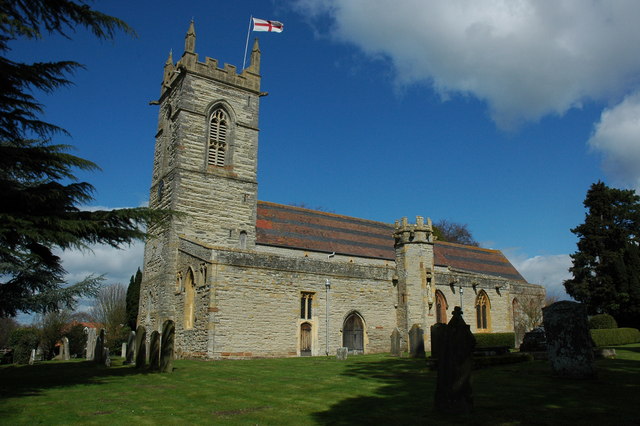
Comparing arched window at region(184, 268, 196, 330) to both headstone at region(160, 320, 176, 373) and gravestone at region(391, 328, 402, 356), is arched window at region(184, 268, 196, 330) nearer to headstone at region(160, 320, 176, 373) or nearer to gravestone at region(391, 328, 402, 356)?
headstone at region(160, 320, 176, 373)

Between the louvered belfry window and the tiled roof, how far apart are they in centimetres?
461

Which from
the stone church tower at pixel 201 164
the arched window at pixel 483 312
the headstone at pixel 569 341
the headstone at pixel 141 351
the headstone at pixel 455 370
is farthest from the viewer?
the arched window at pixel 483 312

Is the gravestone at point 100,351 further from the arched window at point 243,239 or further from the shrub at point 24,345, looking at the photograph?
the shrub at point 24,345

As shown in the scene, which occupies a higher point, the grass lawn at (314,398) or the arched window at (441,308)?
the arched window at (441,308)

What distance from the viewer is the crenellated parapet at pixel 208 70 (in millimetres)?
27000

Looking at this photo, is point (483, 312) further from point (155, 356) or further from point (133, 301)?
point (133, 301)

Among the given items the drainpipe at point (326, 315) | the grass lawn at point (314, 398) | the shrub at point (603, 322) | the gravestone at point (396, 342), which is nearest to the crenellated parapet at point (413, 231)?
the drainpipe at point (326, 315)

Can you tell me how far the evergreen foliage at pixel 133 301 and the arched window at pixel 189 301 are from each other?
1455 cm

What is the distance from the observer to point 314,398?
927cm

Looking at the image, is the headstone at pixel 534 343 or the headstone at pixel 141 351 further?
the headstone at pixel 534 343

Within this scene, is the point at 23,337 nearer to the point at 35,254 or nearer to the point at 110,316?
the point at 110,316

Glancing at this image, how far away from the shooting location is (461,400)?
7.52m

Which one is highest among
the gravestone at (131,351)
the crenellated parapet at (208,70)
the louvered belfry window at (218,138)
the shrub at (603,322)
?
the crenellated parapet at (208,70)

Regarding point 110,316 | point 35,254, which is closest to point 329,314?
point 35,254
